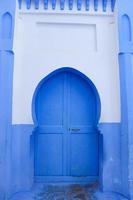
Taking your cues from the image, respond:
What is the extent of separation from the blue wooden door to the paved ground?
262mm

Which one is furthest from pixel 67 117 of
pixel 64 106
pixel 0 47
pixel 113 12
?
pixel 113 12

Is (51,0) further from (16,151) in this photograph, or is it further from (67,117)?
(16,151)

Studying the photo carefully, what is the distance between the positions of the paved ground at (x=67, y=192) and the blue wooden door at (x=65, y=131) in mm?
262

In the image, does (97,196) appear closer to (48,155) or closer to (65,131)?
(48,155)

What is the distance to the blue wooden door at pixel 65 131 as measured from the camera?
468cm

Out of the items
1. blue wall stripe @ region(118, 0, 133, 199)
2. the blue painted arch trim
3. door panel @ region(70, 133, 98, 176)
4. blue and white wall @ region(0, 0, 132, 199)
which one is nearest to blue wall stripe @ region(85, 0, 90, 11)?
blue and white wall @ region(0, 0, 132, 199)

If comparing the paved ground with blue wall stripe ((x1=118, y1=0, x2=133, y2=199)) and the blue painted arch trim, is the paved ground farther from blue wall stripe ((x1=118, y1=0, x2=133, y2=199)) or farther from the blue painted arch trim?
the blue painted arch trim

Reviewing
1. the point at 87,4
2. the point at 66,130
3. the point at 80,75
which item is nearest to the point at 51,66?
the point at 80,75

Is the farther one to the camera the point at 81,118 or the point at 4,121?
the point at 81,118

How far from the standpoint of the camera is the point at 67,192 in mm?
4211

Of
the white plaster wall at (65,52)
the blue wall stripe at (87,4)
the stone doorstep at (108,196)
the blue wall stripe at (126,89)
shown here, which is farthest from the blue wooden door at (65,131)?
the blue wall stripe at (87,4)

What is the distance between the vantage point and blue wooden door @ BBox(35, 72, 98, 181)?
4.68 meters

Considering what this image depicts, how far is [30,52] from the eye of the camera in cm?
443

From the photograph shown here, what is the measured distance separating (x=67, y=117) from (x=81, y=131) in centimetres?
49
